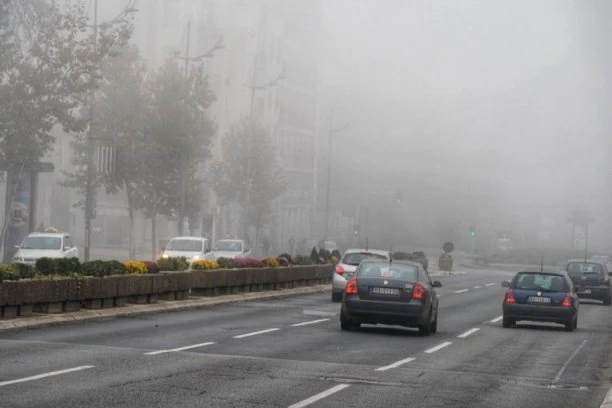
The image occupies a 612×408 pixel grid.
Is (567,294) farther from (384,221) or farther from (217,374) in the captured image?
(384,221)

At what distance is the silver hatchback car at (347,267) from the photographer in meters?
44.0

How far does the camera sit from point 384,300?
2878cm

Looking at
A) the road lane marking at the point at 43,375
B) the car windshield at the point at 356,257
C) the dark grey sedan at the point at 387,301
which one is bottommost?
the road lane marking at the point at 43,375

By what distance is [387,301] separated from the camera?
94.4 feet

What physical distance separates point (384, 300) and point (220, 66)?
9345cm

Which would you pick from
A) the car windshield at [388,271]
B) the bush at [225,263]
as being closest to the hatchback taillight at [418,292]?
the car windshield at [388,271]

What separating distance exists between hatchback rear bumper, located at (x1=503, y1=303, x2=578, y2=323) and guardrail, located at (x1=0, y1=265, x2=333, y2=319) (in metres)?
8.94

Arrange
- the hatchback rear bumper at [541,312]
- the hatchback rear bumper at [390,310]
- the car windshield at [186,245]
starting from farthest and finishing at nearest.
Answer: the car windshield at [186,245] < the hatchback rear bumper at [541,312] < the hatchback rear bumper at [390,310]

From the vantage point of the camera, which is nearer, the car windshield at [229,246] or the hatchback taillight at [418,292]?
the hatchback taillight at [418,292]

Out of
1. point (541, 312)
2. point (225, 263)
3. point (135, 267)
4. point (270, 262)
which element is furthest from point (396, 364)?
point (270, 262)

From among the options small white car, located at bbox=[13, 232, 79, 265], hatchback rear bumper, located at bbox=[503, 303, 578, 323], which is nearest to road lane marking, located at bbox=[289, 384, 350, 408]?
hatchback rear bumper, located at bbox=[503, 303, 578, 323]

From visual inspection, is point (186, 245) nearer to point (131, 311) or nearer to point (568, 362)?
point (131, 311)

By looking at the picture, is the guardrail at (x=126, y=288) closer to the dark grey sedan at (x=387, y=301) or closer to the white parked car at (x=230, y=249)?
the dark grey sedan at (x=387, y=301)

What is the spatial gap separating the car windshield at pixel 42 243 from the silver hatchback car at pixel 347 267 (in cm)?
1236
